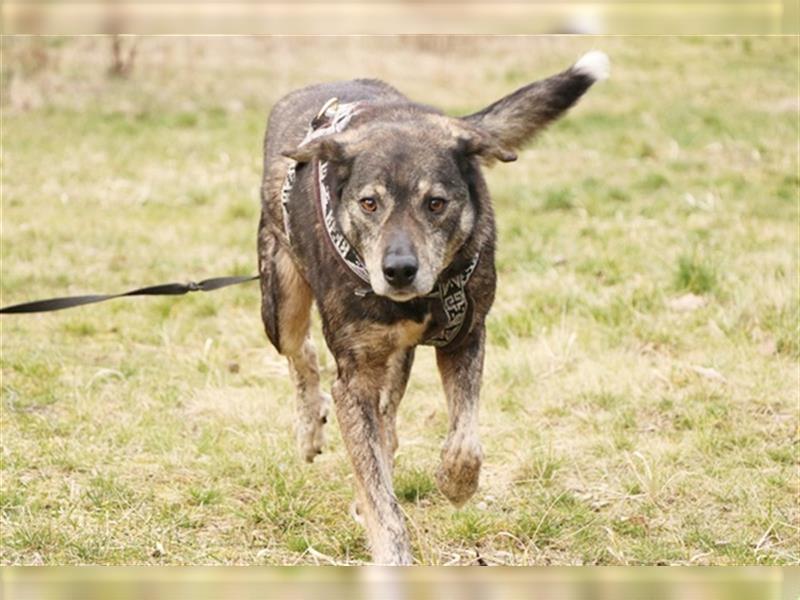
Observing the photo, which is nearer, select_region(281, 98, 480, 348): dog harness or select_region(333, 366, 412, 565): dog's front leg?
select_region(333, 366, 412, 565): dog's front leg

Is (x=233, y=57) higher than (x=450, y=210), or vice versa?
(x=450, y=210)

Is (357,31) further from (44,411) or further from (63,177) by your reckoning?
(63,177)

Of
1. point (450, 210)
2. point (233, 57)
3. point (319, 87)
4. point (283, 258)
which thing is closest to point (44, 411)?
point (283, 258)

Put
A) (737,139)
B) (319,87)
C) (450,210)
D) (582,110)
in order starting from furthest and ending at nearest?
(582,110), (737,139), (319,87), (450,210)

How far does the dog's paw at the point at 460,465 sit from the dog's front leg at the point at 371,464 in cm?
20

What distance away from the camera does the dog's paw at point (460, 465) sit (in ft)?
12.3

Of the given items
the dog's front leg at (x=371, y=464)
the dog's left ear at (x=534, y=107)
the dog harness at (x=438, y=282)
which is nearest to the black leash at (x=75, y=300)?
the dog harness at (x=438, y=282)

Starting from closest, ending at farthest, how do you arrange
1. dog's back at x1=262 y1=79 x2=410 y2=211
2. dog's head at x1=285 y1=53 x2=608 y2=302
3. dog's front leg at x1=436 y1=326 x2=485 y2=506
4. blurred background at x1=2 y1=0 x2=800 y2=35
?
blurred background at x1=2 y1=0 x2=800 y2=35 < dog's head at x1=285 y1=53 x2=608 y2=302 < dog's front leg at x1=436 y1=326 x2=485 y2=506 < dog's back at x1=262 y1=79 x2=410 y2=211

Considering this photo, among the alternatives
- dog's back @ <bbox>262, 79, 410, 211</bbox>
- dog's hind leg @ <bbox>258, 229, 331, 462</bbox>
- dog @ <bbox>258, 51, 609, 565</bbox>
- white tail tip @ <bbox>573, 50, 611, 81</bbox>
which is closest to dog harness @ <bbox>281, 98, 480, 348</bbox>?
dog @ <bbox>258, 51, 609, 565</bbox>

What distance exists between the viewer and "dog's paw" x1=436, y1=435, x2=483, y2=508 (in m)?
3.76

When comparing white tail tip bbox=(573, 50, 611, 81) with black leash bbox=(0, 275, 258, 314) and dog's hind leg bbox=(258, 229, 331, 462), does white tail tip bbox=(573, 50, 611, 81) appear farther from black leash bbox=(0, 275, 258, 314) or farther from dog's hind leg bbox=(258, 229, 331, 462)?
black leash bbox=(0, 275, 258, 314)

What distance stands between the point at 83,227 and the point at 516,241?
3.65 m

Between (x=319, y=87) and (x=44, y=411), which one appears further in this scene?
(x=44, y=411)

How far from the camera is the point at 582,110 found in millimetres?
14633
